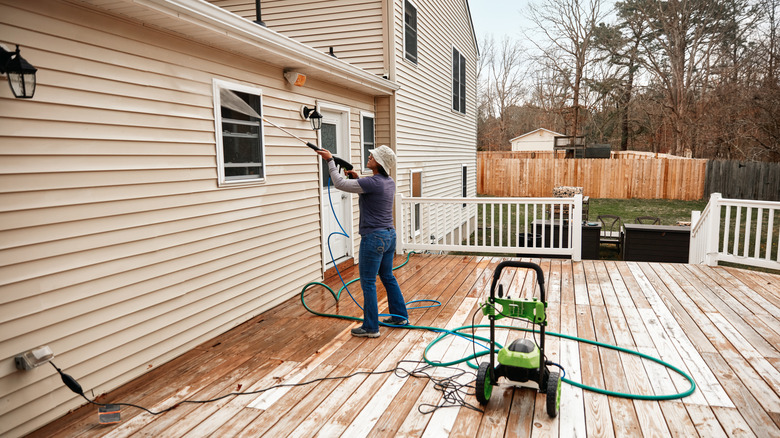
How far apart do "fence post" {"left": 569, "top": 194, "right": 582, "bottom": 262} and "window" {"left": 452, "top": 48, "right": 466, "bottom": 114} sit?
630 cm

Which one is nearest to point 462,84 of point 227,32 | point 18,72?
point 227,32

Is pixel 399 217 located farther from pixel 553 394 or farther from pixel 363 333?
pixel 553 394

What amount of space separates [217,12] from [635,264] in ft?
20.4

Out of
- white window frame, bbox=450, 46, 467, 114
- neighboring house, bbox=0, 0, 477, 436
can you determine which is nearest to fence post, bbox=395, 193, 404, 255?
neighboring house, bbox=0, 0, 477, 436

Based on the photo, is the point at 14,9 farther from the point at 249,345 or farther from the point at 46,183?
the point at 249,345

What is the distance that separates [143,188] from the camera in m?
3.58

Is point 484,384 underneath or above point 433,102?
underneath

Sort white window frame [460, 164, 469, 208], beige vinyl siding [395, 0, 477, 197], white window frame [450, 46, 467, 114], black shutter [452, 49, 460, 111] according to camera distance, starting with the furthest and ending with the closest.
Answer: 1. white window frame [460, 164, 469, 208]
2. black shutter [452, 49, 460, 111]
3. white window frame [450, 46, 467, 114]
4. beige vinyl siding [395, 0, 477, 197]

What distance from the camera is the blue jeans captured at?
402cm

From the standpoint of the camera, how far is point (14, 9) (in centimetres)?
271

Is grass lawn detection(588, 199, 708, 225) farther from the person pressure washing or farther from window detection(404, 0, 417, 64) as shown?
the person pressure washing

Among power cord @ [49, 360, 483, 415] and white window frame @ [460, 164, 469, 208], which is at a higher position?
white window frame @ [460, 164, 469, 208]

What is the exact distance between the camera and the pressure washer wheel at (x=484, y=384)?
288 cm

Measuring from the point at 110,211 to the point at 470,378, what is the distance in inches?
108
